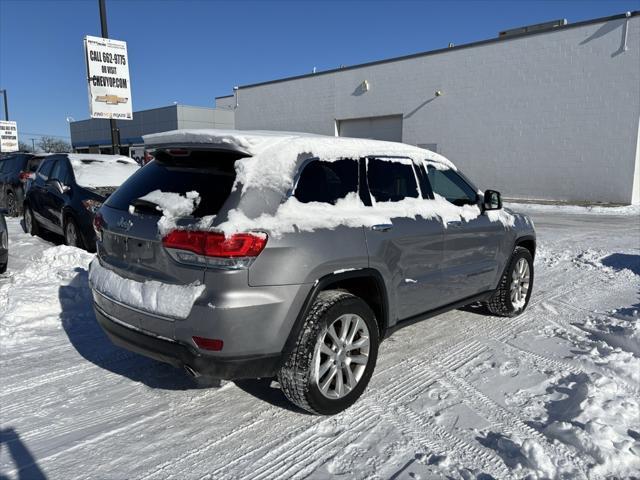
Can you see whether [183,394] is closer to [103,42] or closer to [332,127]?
[103,42]

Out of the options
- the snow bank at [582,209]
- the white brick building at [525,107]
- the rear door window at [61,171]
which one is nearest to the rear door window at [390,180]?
the rear door window at [61,171]

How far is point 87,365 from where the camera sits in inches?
158

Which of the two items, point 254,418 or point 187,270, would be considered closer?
point 187,270

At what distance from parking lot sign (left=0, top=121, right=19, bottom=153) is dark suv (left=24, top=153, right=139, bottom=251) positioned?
22.7 meters

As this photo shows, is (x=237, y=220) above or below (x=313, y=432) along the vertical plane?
above

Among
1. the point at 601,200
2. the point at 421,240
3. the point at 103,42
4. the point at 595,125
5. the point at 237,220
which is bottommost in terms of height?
the point at 601,200

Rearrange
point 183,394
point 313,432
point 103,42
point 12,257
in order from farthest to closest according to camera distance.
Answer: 1. point 103,42
2. point 12,257
3. point 183,394
4. point 313,432

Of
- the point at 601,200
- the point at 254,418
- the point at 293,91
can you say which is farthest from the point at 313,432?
the point at 293,91

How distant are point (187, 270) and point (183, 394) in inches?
48.5

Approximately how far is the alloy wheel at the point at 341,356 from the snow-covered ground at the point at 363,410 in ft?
0.69

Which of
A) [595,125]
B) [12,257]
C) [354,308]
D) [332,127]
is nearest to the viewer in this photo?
[354,308]

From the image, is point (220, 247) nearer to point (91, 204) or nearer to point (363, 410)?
point (363, 410)

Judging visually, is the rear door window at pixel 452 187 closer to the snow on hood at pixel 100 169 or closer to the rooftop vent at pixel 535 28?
the snow on hood at pixel 100 169

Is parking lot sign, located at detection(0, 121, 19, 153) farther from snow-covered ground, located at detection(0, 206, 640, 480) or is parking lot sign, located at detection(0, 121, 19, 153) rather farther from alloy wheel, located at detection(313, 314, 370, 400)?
alloy wheel, located at detection(313, 314, 370, 400)
